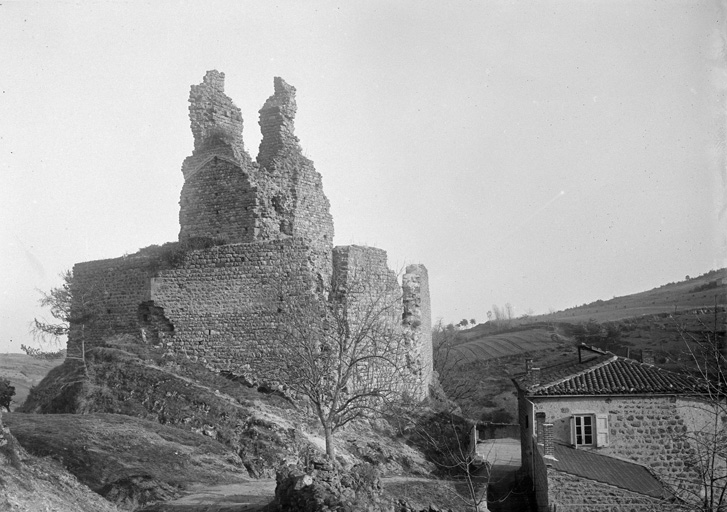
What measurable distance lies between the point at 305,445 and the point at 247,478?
252 centimetres

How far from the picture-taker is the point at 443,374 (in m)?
39.4

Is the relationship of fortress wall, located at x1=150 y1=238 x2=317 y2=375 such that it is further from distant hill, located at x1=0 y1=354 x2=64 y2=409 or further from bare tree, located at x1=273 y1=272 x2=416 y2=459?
distant hill, located at x1=0 y1=354 x2=64 y2=409

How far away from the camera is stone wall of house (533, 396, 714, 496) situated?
2111 cm

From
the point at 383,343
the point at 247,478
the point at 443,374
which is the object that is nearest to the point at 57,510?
the point at 247,478

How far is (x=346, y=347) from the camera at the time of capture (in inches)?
700

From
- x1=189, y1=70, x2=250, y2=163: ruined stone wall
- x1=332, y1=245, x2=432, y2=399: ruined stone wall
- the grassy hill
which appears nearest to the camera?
x1=332, y1=245, x2=432, y2=399: ruined stone wall

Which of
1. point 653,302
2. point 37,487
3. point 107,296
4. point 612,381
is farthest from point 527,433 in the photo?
point 653,302

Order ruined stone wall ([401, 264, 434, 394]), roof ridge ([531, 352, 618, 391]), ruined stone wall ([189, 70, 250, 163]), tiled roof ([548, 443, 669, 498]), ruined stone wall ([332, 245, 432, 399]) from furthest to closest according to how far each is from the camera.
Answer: ruined stone wall ([401, 264, 434, 394]) < roof ridge ([531, 352, 618, 391]) < ruined stone wall ([189, 70, 250, 163]) < ruined stone wall ([332, 245, 432, 399]) < tiled roof ([548, 443, 669, 498])

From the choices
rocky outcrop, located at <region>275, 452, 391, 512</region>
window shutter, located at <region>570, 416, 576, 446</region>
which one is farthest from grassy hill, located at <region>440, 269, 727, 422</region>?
rocky outcrop, located at <region>275, 452, 391, 512</region>

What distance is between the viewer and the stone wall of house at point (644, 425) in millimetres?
21109

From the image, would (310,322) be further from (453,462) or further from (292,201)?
(453,462)

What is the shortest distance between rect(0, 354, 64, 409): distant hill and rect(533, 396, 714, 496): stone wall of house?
26391 millimetres

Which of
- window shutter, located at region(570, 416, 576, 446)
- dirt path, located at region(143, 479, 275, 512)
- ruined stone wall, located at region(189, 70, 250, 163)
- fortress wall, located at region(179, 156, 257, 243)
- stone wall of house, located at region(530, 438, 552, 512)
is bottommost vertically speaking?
stone wall of house, located at region(530, 438, 552, 512)

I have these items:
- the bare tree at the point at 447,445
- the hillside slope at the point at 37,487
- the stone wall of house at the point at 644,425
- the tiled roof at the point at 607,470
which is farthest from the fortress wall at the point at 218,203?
the stone wall of house at the point at 644,425
